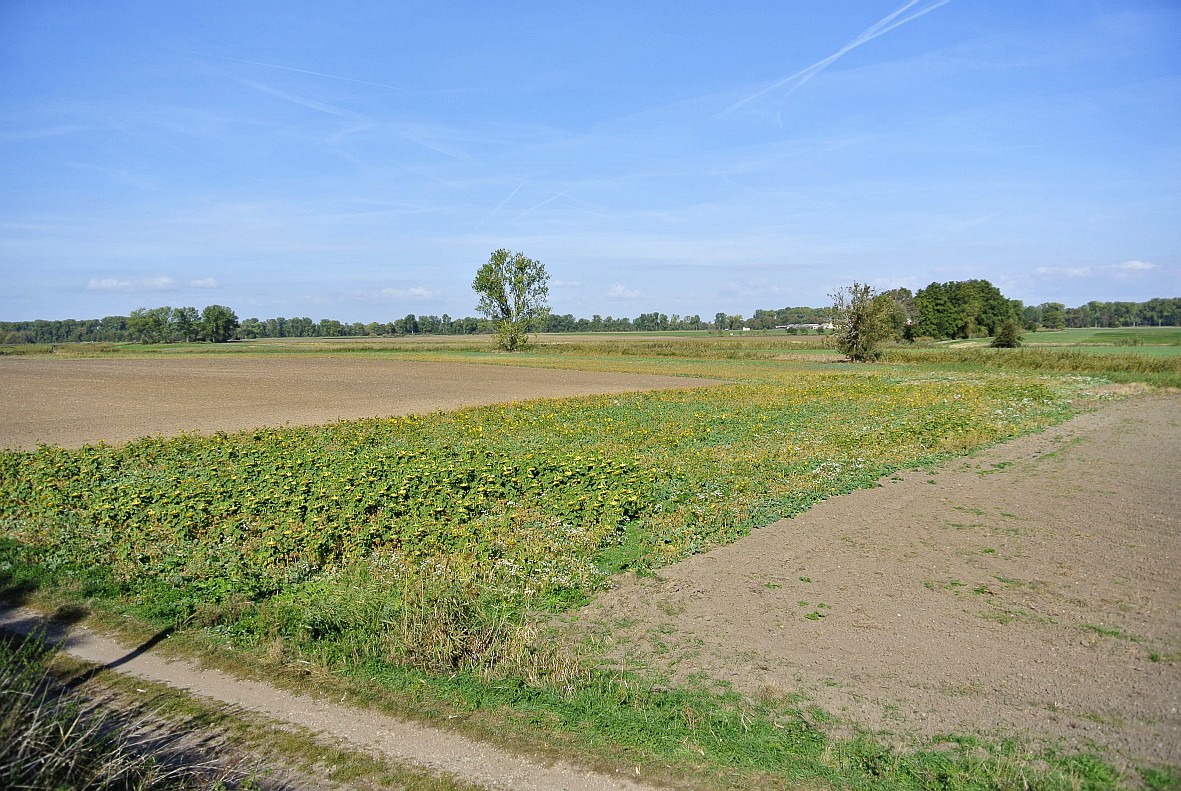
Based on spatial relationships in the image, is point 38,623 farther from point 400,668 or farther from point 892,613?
point 892,613

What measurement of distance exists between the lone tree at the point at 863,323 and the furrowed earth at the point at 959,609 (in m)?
50.2

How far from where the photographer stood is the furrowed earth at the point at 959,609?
6.68 meters

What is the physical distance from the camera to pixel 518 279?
113938 mm

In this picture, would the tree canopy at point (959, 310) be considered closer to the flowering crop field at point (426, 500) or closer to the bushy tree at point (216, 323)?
the flowering crop field at point (426, 500)

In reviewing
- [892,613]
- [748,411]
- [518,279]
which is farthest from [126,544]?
[518,279]

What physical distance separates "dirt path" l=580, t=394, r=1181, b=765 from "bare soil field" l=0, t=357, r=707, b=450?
21.4 metres

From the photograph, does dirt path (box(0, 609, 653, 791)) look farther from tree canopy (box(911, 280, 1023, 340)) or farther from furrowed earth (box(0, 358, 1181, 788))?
tree canopy (box(911, 280, 1023, 340))

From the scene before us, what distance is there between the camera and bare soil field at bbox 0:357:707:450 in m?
28.0

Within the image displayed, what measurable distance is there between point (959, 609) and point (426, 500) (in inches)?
326

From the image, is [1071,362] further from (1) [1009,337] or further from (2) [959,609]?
(2) [959,609]

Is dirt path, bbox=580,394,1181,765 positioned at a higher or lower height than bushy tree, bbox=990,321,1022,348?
lower

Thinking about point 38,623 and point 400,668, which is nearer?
point 400,668

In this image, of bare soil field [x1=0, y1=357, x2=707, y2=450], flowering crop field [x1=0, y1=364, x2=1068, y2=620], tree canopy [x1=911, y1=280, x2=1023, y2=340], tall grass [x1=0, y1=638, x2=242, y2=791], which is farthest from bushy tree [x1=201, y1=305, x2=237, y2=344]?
tall grass [x1=0, y1=638, x2=242, y2=791]

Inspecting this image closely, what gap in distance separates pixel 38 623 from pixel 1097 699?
1138 centimetres
